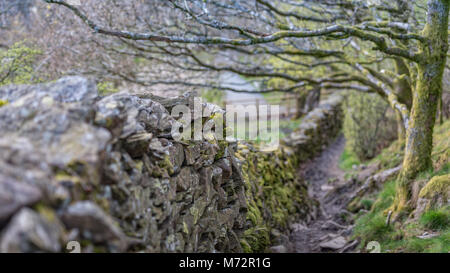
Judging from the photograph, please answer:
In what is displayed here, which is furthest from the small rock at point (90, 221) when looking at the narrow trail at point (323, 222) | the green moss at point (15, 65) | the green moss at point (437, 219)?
the green moss at point (15, 65)

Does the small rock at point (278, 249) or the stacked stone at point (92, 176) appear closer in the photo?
the stacked stone at point (92, 176)

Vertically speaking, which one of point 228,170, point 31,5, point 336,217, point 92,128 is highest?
point 31,5

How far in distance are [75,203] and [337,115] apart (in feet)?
51.3

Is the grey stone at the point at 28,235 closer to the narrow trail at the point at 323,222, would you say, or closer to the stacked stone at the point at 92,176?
the stacked stone at the point at 92,176

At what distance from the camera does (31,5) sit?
11664mm

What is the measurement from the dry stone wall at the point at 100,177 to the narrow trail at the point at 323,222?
7.33 feet

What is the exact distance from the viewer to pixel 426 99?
5711 millimetres

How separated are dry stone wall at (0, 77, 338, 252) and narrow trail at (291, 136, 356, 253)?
2233mm

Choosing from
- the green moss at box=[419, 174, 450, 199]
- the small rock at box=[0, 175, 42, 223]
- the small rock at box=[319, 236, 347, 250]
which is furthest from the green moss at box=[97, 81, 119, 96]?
the small rock at box=[0, 175, 42, 223]

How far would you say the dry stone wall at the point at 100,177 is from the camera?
196 centimetres

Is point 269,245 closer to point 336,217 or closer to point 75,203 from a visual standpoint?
point 336,217
